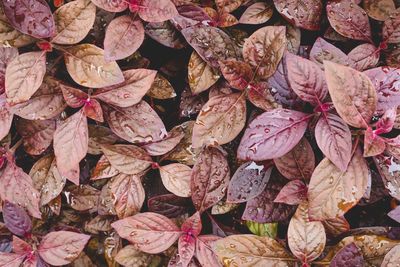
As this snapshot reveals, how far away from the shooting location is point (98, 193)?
1625mm

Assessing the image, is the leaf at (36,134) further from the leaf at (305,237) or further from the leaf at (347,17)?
the leaf at (347,17)

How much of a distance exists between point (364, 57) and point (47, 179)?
0.97m

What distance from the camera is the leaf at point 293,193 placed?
142 cm

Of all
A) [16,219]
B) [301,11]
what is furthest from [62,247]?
[301,11]

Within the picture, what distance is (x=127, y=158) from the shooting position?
1.50m

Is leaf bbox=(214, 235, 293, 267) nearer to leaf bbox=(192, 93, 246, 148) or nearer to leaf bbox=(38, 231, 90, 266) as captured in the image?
leaf bbox=(192, 93, 246, 148)

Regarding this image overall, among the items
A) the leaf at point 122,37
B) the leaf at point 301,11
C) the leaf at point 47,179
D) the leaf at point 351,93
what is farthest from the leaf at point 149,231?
the leaf at point 301,11

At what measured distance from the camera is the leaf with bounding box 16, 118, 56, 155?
60.7 inches

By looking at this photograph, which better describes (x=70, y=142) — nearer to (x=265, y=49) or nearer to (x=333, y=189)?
(x=265, y=49)

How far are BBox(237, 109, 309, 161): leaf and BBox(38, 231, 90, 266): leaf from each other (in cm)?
52

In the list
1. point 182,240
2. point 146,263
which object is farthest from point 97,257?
point 182,240

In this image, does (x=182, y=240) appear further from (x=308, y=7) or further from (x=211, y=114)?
(x=308, y=7)

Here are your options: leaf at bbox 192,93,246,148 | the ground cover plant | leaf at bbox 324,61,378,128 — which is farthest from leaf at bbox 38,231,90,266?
leaf at bbox 324,61,378,128

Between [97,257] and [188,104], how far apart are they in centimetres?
59
